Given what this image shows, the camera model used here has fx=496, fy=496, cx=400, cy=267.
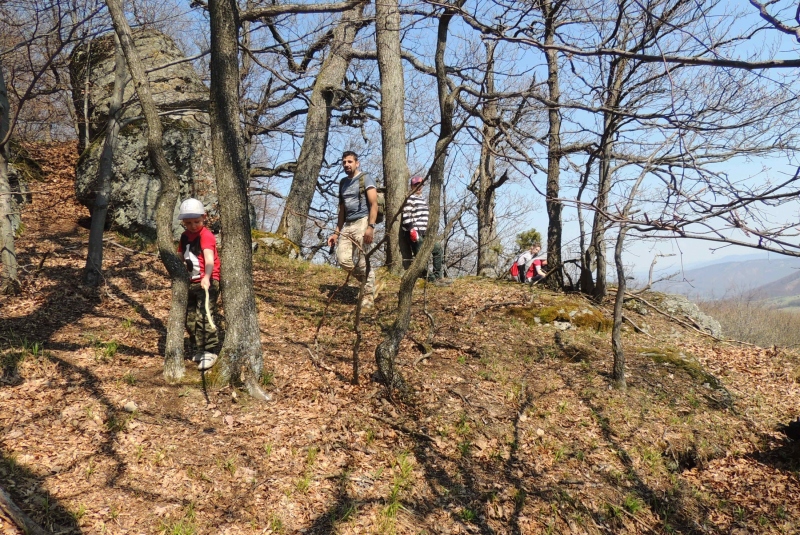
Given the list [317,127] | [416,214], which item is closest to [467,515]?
→ [416,214]

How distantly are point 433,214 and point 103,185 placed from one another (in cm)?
466

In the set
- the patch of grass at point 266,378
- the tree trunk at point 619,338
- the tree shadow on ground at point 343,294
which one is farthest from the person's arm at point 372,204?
the tree trunk at point 619,338

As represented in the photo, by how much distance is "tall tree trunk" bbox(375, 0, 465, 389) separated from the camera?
16.1 ft

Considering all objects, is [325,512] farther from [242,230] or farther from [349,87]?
[349,87]

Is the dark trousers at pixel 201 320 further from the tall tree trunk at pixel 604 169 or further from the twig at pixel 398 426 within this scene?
the tall tree trunk at pixel 604 169

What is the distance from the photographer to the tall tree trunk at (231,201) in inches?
180

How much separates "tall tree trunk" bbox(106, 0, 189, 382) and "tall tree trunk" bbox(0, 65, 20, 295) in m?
1.96

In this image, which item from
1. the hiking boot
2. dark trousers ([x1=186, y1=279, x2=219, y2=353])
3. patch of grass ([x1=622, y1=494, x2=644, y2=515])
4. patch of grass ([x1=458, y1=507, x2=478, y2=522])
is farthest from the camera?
dark trousers ([x1=186, y1=279, x2=219, y2=353])

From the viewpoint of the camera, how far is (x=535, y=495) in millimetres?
4344

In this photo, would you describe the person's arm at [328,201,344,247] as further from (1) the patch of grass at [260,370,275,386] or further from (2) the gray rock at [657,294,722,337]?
(2) the gray rock at [657,294,722,337]

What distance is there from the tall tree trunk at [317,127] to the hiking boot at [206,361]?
6152 millimetres

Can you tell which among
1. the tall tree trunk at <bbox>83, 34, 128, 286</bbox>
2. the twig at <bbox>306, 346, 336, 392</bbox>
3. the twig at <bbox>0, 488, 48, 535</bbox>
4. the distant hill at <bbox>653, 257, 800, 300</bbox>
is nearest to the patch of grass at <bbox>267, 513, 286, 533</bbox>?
the twig at <bbox>0, 488, 48, 535</bbox>

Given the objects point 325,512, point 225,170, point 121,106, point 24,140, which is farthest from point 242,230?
point 24,140

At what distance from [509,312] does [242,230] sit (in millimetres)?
4843
